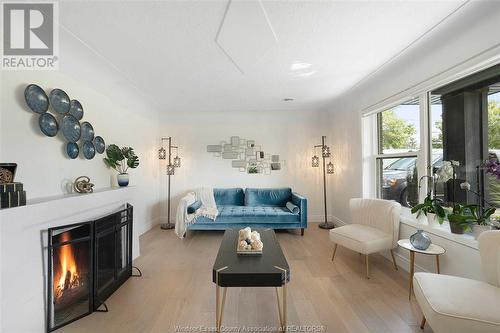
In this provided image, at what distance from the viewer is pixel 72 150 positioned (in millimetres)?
2299

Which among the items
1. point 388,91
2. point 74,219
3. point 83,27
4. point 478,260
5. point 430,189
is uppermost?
point 83,27

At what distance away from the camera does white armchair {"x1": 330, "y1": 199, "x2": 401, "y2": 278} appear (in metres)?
2.51

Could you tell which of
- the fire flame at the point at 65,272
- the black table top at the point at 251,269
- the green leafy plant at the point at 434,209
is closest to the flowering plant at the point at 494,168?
the green leafy plant at the point at 434,209

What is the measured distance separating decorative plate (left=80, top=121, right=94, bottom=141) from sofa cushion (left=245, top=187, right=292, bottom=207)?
2.87 meters

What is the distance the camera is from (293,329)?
67.3 inches

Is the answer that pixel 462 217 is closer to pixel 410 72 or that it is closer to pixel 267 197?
pixel 410 72

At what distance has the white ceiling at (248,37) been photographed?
5.54 feet

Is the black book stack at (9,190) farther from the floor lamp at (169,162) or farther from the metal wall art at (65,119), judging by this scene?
the floor lamp at (169,162)

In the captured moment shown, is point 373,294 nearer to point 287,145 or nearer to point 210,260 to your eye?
point 210,260

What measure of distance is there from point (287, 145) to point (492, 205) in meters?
3.35

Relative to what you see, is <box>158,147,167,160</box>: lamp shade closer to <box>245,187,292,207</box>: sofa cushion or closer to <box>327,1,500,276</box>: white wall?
<box>245,187,292,207</box>: sofa cushion

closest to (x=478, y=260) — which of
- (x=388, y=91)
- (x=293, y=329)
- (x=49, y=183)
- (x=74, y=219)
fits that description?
(x=293, y=329)

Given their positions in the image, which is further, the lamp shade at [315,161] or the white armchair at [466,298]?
the lamp shade at [315,161]

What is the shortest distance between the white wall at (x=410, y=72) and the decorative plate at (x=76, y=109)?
359 cm
